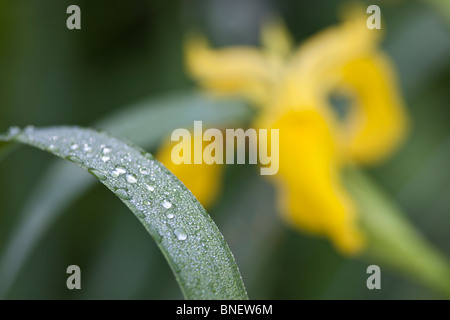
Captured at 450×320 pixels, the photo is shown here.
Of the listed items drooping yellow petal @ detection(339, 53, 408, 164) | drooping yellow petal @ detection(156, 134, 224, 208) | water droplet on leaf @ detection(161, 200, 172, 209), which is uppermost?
drooping yellow petal @ detection(339, 53, 408, 164)

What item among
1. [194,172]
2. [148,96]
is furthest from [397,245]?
[148,96]

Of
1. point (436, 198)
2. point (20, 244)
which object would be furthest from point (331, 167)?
point (436, 198)

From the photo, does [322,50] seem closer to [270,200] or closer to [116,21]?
[270,200]

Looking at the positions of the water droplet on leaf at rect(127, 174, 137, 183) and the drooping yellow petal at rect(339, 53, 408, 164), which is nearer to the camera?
the water droplet on leaf at rect(127, 174, 137, 183)

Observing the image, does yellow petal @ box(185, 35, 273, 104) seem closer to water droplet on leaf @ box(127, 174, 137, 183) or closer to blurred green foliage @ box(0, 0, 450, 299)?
blurred green foliage @ box(0, 0, 450, 299)

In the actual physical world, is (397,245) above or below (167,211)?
above

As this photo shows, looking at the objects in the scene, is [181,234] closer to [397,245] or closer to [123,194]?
[123,194]

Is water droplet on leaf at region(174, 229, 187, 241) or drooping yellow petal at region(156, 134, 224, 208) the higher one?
drooping yellow petal at region(156, 134, 224, 208)

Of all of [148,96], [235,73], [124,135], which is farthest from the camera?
[148,96]

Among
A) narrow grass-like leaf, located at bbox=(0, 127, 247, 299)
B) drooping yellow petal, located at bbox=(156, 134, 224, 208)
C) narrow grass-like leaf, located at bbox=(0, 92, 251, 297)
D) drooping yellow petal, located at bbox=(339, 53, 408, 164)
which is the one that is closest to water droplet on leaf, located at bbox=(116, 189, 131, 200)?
narrow grass-like leaf, located at bbox=(0, 127, 247, 299)
